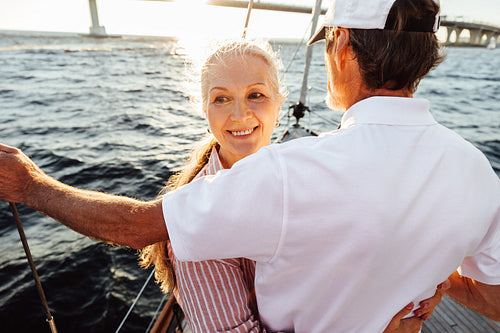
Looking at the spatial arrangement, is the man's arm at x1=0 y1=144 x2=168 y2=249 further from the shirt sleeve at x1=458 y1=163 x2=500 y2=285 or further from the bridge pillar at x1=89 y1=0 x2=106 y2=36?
the bridge pillar at x1=89 y1=0 x2=106 y2=36

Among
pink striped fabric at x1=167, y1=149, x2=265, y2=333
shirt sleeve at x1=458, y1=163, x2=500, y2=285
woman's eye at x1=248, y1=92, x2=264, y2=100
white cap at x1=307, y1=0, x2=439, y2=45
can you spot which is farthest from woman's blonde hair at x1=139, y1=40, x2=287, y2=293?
shirt sleeve at x1=458, y1=163, x2=500, y2=285

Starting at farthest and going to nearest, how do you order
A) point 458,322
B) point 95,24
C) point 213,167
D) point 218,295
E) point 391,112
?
1. point 95,24
2. point 458,322
3. point 213,167
4. point 218,295
5. point 391,112

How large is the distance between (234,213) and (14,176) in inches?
28.1

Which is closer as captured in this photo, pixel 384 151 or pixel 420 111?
pixel 384 151

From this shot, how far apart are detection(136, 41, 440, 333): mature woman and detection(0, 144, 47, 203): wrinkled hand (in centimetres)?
56

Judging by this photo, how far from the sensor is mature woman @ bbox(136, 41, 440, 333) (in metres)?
1.05

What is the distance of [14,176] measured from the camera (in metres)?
0.89

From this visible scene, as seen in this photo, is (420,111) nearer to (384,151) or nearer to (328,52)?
(384,151)

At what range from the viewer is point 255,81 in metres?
1.32

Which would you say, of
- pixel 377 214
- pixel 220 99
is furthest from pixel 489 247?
pixel 220 99

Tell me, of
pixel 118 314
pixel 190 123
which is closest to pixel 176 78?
pixel 190 123

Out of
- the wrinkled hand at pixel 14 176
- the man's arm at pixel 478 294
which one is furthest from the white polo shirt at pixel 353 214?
the wrinkled hand at pixel 14 176

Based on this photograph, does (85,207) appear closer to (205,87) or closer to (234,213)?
(234,213)

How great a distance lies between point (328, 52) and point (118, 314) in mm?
4228
